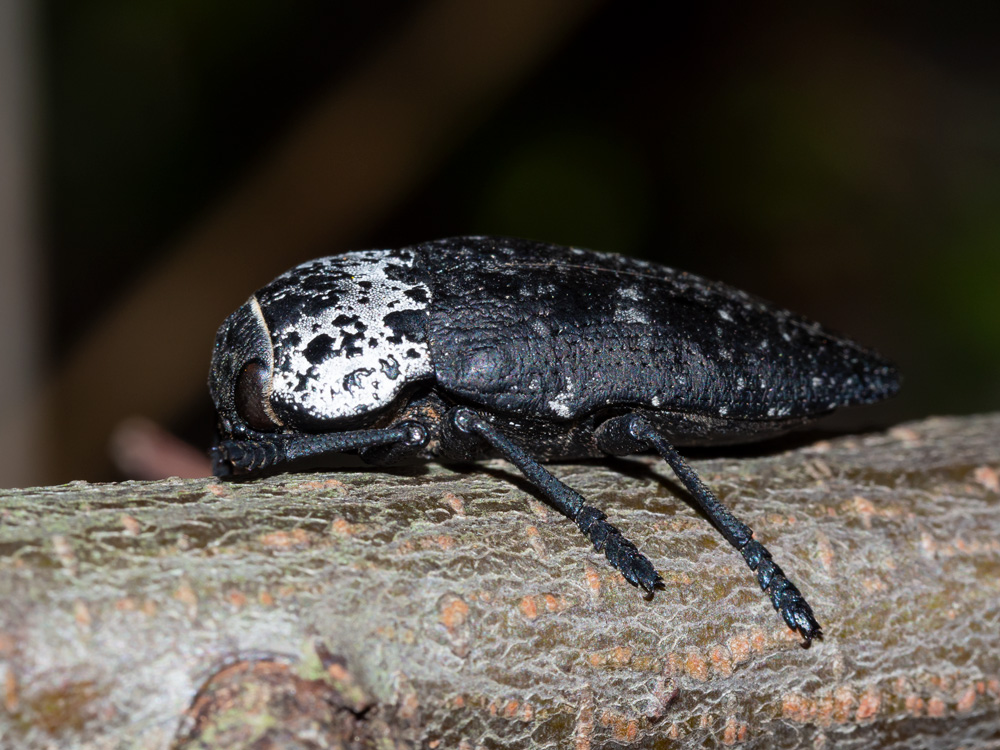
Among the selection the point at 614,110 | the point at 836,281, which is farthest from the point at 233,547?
the point at 836,281

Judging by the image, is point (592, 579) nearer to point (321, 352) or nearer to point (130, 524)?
point (130, 524)

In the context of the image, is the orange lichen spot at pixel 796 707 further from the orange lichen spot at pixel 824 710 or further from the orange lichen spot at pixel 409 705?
the orange lichen spot at pixel 409 705

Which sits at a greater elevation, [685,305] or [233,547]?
[685,305]

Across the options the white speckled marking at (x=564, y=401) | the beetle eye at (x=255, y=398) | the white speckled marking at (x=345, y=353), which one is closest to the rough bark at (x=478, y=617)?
the white speckled marking at (x=564, y=401)

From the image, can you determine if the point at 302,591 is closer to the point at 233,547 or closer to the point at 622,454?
the point at 233,547

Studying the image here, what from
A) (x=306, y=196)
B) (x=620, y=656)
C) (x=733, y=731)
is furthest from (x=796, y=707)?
(x=306, y=196)

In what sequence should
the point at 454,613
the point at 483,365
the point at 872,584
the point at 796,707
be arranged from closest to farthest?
the point at 454,613, the point at 796,707, the point at 872,584, the point at 483,365
